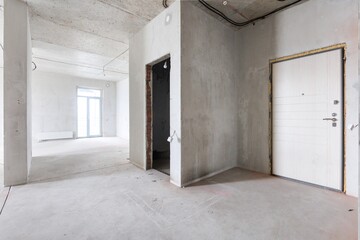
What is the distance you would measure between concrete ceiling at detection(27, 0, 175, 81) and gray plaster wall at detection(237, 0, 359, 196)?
188 cm

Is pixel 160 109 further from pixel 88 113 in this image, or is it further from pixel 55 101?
pixel 55 101

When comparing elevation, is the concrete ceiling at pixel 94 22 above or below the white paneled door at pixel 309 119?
above

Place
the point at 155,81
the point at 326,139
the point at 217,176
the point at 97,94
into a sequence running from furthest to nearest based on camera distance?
the point at 97,94 < the point at 155,81 < the point at 217,176 < the point at 326,139

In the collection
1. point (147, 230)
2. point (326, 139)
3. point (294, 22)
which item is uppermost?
point (294, 22)

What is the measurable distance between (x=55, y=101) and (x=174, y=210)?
821cm

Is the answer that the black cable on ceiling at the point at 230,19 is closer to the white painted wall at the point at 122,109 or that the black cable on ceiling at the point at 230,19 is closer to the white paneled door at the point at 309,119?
the white paneled door at the point at 309,119

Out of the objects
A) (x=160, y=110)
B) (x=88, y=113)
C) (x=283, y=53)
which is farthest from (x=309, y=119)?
(x=88, y=113)

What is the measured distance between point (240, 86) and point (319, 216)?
2.58 meters

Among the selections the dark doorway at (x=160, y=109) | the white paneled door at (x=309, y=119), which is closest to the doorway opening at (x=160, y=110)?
the dark doorway at (x=160, y=109)

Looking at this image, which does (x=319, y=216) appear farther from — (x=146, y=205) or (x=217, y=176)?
(x=146, y=205)

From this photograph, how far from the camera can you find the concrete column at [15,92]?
9.25ft

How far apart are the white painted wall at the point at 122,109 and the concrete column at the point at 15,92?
5.49 m

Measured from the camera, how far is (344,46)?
2494mm

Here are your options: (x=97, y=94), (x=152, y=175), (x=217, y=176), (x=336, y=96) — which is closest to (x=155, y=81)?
(x=152, y=175)
